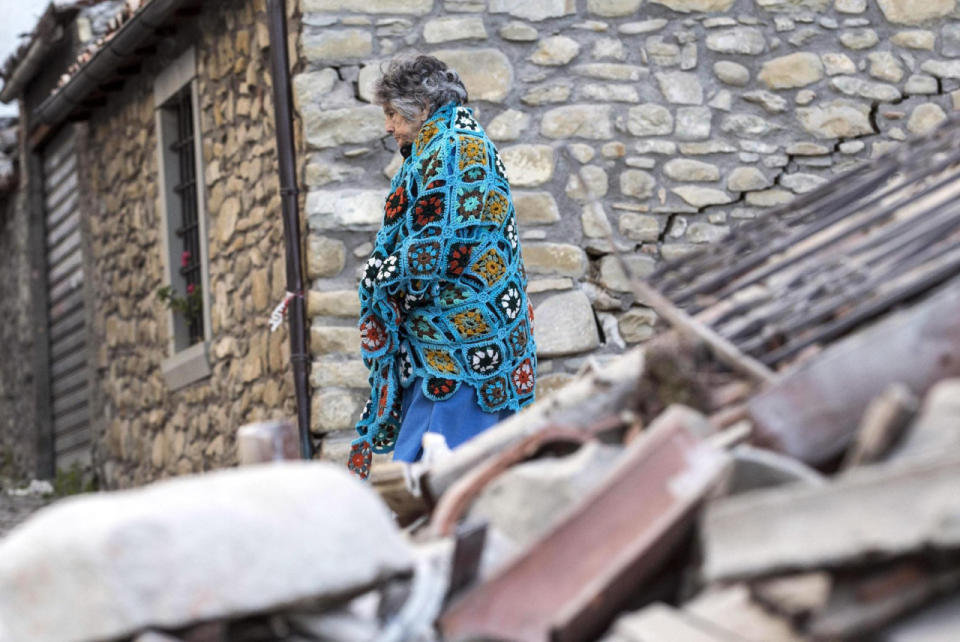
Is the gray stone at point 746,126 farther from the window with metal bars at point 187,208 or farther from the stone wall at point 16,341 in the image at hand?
the stone wall at point 16,341

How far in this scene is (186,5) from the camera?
737 cm

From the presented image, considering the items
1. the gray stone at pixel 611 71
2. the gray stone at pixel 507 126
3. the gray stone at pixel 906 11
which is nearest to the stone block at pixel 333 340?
the gray stone at pixel 507 126

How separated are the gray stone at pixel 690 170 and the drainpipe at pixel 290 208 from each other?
1637mm

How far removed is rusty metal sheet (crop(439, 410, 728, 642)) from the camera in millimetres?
1656

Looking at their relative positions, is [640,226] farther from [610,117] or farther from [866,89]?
[866,89]

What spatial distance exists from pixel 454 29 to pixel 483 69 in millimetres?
215

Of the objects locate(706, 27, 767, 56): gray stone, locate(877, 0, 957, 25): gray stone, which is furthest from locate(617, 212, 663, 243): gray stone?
locate(877, 0, 957, 25): gray stone

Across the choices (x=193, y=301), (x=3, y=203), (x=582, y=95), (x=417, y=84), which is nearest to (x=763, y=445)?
(x=417, y=84)

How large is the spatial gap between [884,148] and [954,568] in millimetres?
5382

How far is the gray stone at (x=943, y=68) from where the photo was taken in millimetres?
6582

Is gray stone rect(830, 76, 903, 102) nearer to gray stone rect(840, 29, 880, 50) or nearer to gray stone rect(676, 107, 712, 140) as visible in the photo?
gray stone rect(840, 29, 880, 50)

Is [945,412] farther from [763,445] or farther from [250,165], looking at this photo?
[250,165]

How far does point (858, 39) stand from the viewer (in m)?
6.52

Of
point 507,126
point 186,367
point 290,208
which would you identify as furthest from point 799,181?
point 186,367
